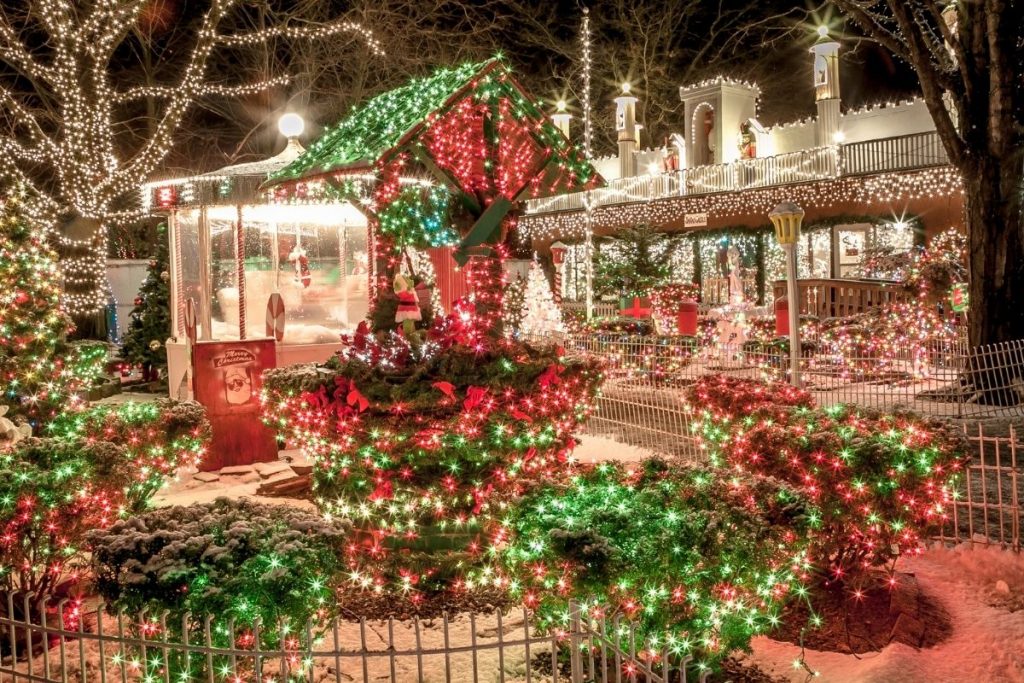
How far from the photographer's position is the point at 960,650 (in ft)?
16.9

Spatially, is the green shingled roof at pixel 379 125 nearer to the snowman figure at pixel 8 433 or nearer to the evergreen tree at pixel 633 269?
the snowman figure at pixel 8 433

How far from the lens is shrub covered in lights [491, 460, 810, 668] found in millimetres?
4055

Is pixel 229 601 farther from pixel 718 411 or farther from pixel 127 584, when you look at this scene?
pixel 718 411

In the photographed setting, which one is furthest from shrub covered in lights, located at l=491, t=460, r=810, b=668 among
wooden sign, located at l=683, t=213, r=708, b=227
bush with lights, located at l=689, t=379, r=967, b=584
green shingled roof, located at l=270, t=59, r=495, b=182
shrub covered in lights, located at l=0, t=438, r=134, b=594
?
wooden sign, located at l=683, t=213, r=708, b=227

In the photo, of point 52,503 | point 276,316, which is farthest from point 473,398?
point 276,316

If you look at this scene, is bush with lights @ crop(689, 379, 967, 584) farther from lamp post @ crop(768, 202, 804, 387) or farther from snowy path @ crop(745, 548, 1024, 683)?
lamp post @ crop(768, 202, 804, 387)

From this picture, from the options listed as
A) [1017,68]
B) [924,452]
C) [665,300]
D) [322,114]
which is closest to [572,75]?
[322,114]

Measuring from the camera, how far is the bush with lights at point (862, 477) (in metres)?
5.33

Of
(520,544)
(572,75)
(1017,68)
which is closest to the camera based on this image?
(520,544)

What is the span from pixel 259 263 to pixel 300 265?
660 millimetres

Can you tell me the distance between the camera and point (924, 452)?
17.9ft

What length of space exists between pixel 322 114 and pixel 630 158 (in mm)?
11792

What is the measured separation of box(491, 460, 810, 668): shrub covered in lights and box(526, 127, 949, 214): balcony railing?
1679cm

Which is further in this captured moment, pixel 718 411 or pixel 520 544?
pixel 718 411
